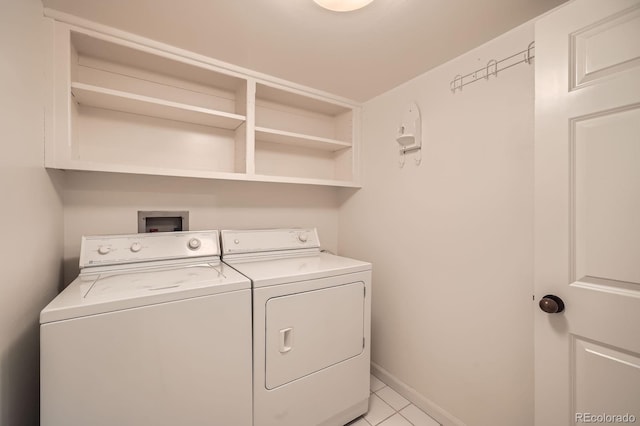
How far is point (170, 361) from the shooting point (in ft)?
3.64

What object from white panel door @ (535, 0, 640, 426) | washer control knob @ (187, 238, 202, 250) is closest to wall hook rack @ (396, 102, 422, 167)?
white panel door @ (535, 0, 640, 426)

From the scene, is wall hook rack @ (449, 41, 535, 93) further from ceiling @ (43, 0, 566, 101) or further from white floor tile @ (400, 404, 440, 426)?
white floor tile @ (400, 404, 440, 426)

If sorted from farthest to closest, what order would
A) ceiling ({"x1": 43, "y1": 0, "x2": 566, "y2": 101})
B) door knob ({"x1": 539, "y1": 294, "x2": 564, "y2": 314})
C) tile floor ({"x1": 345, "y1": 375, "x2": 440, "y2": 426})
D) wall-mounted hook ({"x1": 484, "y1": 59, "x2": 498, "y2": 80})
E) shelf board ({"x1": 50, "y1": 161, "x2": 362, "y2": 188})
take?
tile floor ({"x1": 345, "y1": 375, "x2": 440, "y2": 426}) < wall-mounted hook ({"x1": 484, "y1": 59, "x2": 498, "y2": 80}) < shelf board ({"x1": 50, "y1": 161, "x2": 362, "y2": 188}) < ceiling ({"x1": 43, "y1": 0, "x2": 566, "y2": 101}) < door knob ({"x1": 539, "y1": 294, "x2": 564, "y2": 314})

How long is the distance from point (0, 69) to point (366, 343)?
82.3 inches

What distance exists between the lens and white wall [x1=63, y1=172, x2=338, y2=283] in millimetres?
1575

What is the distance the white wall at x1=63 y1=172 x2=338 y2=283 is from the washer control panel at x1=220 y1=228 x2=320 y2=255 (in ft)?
0.76

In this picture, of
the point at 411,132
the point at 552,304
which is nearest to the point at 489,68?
the point at 411,132

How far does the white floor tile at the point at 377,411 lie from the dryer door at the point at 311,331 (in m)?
0.47

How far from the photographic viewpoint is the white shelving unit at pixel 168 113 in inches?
52.6

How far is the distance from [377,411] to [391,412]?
0.09m

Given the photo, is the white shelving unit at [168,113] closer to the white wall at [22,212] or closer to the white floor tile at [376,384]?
the white wall at [22,212]

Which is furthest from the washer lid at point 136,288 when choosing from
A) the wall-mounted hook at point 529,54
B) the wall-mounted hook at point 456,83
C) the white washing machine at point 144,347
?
the wall-mounted hook at point 529,54

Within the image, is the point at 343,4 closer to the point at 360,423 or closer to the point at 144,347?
the point at 144,347

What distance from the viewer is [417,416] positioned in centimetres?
173
